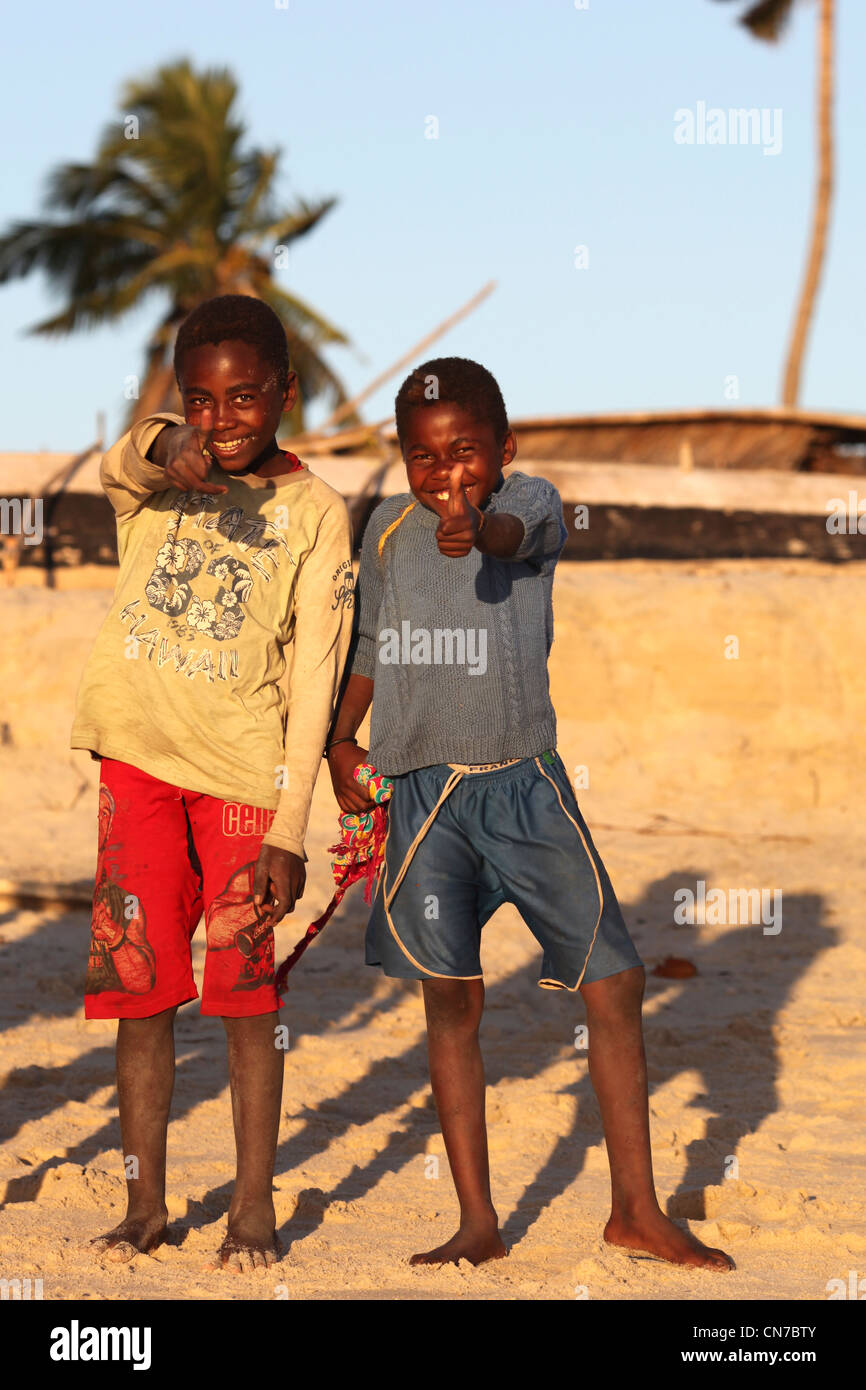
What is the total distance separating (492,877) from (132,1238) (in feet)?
3.33

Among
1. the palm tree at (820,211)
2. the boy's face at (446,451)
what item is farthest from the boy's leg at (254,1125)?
the palm tree at (820,211)

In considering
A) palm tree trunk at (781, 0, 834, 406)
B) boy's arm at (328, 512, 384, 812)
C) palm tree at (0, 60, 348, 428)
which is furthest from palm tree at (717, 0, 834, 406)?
boy's arm at (328, 512, 384, 812)

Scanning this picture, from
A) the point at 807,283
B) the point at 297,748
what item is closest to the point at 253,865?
the point at 297,748

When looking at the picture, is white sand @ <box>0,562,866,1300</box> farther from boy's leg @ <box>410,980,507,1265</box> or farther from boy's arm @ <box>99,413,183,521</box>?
boy's arm @ <box>99,413,183,521</box>

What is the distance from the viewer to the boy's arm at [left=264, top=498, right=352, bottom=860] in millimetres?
2947

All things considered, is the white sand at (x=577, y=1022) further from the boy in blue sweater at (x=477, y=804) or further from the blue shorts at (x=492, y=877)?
the blue shorts at (x=492, y=877)

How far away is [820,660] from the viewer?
33.0ft

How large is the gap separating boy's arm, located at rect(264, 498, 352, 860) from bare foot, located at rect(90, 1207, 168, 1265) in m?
0.79

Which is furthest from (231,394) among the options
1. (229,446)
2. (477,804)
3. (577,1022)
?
(577,1022)

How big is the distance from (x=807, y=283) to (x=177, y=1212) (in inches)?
771

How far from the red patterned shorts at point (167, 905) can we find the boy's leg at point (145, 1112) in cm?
6

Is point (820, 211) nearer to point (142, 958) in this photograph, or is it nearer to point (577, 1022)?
point (577, 1022)

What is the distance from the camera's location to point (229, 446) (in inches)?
117
